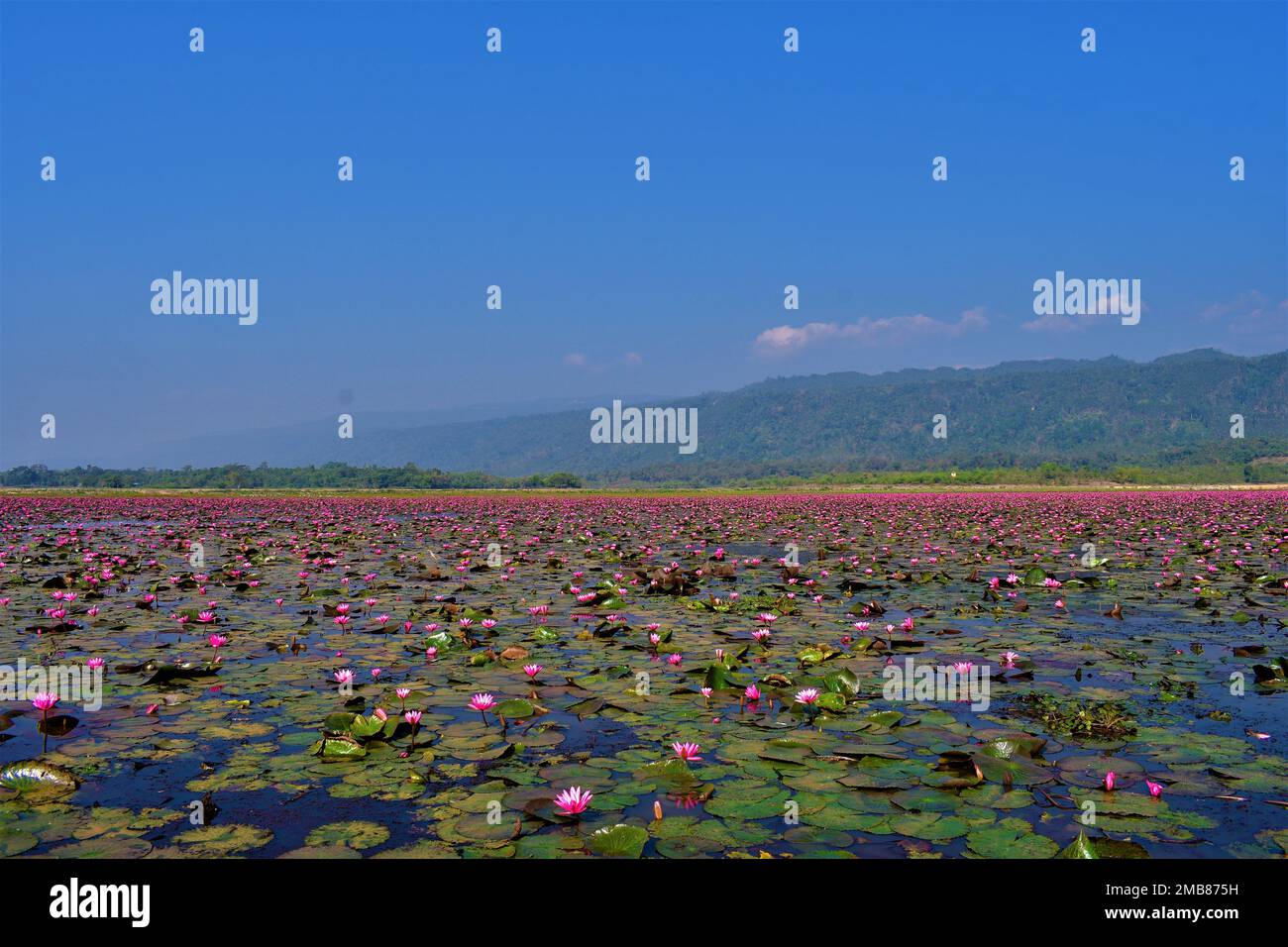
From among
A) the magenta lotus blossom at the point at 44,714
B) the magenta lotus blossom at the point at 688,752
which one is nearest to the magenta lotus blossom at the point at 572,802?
the magenta lotus blossom at the point at 688,752

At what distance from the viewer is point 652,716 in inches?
242

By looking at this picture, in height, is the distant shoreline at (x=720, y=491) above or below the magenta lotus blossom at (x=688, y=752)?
above

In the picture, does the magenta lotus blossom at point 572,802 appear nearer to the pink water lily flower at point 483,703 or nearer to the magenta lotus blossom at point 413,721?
the magenta lotus blossom at point 413,721

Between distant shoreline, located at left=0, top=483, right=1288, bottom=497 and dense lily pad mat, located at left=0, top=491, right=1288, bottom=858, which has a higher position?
distant shoreline, located at left=0, top=483, right=1288, bottom=497

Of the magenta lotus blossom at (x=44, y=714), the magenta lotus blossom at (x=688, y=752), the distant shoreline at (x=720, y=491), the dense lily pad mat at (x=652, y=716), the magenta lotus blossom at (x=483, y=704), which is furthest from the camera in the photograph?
the distant shoreline at (x=720, y=491)

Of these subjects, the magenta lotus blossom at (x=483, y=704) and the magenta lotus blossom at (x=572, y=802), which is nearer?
the magenta lotus blossom at (x=572, y=802)

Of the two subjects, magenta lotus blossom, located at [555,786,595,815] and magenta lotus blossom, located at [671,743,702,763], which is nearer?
magenta lotus blossom, located at [555,786,595,815]

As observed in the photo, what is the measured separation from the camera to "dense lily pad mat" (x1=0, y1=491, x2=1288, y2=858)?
4137mm


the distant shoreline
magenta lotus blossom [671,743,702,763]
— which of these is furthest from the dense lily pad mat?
the distant shoreline

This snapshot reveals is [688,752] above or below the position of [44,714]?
below

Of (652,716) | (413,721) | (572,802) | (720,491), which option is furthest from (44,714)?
(720,491)

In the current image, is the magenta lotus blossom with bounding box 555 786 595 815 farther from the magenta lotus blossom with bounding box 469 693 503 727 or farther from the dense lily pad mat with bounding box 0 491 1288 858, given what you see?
the magenta lotus blossom with bounding box 469 693 503 727

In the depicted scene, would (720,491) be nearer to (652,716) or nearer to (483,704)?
(652,716)

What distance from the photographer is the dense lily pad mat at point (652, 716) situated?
414cm
